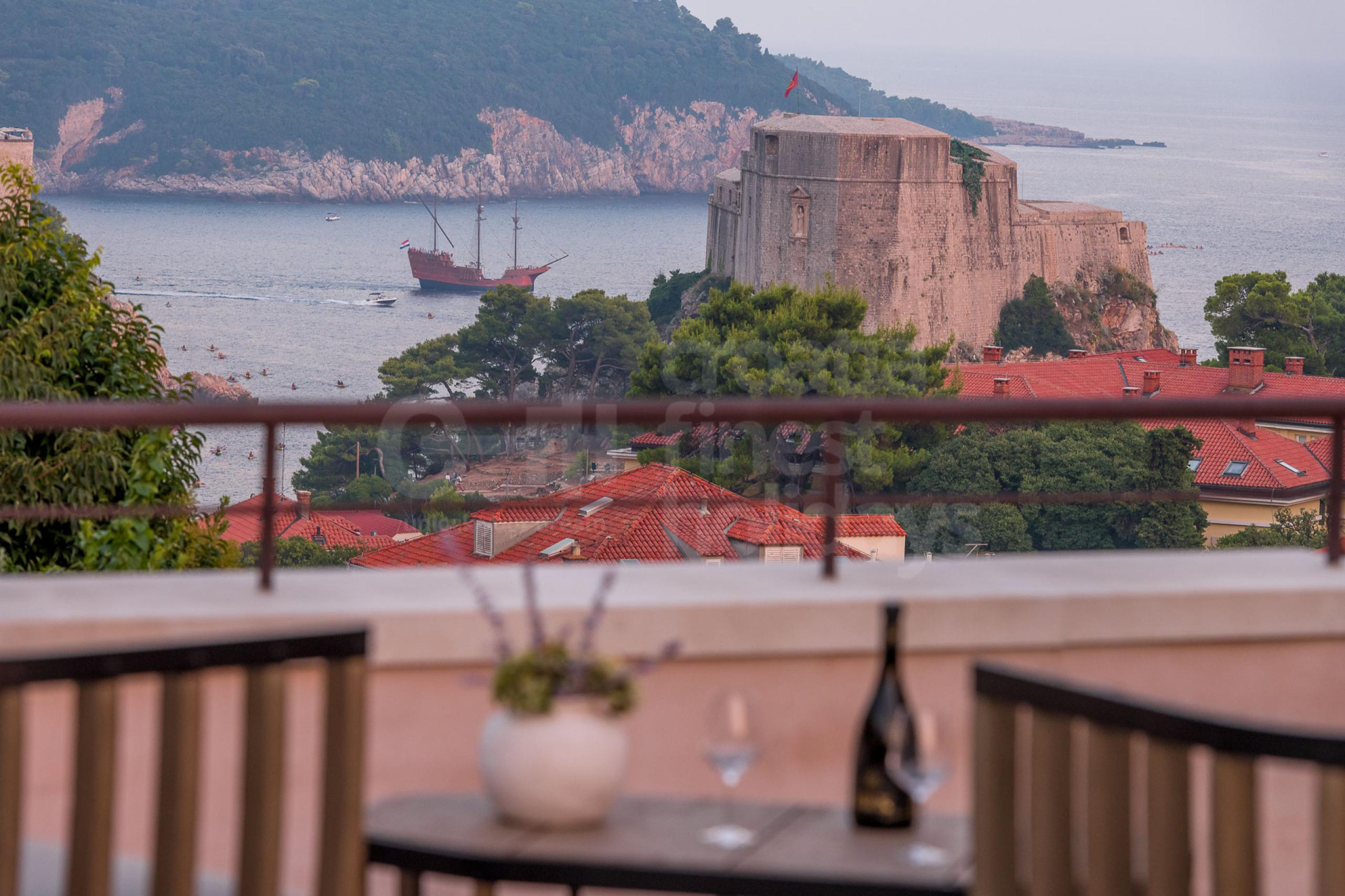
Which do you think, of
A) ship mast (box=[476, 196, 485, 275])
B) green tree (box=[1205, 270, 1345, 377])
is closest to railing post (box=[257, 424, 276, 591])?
green tree (box=[1205, 270, 1345, 377])

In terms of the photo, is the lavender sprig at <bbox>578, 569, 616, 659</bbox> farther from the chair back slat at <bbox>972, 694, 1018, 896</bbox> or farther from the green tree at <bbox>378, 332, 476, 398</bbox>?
the green tree at <bbox>378, 332, 476, 398</bbox>

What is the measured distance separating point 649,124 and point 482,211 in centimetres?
1469

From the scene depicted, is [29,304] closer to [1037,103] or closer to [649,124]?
[649,124]

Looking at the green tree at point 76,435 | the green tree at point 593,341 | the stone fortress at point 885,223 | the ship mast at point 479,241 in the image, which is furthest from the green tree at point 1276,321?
the ship mast at point 479,241

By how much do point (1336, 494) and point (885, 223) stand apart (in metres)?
34.0

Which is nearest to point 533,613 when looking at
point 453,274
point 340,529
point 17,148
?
point 340,529

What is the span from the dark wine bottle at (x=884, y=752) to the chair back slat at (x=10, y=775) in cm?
64

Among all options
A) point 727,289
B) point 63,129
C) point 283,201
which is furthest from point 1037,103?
point 727,289

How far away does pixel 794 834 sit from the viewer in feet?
3.87

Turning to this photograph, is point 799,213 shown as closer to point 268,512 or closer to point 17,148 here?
point 17,148

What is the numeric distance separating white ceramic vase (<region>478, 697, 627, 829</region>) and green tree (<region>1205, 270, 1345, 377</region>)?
4191 cm

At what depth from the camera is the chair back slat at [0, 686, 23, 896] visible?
0.98 meters

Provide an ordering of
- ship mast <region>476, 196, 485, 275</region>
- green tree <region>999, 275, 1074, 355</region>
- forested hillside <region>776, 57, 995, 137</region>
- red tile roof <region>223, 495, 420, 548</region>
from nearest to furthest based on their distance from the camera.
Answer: red tile roof <region>223, 495, 420, 548</region>, green tree <region>999, 275, 1074, 355</region>, ship mast <region>476, 196, 485, 275</region>, forested hillside <region>776, 57, 995, 137</region>

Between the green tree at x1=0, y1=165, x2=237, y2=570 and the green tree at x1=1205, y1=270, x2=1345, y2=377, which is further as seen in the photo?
the green tree at x1=1205, y1=270, x2=1345, y2=377
